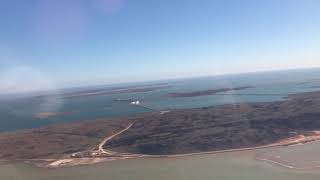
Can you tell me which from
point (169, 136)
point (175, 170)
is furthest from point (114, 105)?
point (175, 170)

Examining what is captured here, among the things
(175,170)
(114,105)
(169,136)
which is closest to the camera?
(175,170)

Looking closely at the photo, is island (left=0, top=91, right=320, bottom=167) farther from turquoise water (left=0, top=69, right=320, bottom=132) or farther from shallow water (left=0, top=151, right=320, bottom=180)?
turquoise water (left=0, top=69, right=320, bottom=132)

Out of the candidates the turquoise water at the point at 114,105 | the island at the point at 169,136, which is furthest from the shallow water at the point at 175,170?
the turquoise water at the point at 114,105

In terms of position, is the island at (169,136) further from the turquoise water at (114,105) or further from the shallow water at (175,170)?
the turquoise water at (114,105)

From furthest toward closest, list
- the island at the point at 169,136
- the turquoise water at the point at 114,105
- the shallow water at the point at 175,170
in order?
the turquoise water at the point at 114,105, the island at the point at 169,136, the shallow water at the point at 175,170

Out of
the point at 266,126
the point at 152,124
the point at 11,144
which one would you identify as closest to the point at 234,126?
the point at 266,126

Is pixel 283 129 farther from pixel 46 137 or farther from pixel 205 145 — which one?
pixel 46 137

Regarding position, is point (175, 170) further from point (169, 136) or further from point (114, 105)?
point (114, 105)

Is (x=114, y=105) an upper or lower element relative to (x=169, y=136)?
upper

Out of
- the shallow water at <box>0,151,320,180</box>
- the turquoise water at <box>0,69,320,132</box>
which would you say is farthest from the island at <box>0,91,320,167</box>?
the turquoise water at <box>0,69,320,132</box>

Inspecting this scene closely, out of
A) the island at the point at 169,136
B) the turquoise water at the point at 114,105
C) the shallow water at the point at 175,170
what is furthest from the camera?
the turquoise water at the point at 114,105

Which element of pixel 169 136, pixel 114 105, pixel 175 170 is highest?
pixel 114 105
